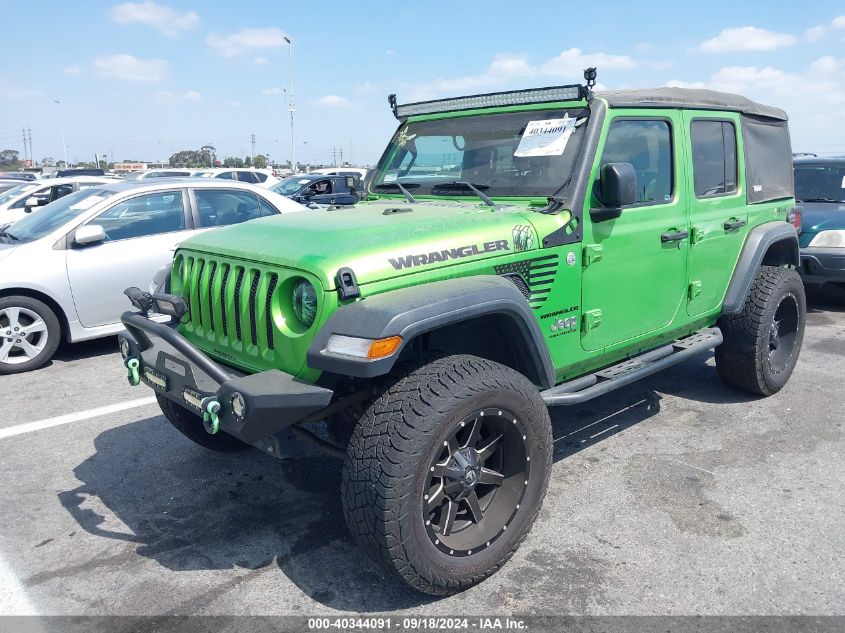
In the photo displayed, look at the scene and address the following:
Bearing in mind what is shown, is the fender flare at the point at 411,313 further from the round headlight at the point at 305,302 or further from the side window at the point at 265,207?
the side window at the point at 265,207

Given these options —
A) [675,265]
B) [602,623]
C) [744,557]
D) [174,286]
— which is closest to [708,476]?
[744,557]

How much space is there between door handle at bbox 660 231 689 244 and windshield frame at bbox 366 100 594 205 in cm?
84

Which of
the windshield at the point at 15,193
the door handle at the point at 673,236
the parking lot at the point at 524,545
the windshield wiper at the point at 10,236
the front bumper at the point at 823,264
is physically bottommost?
the parking lot at the point at 524,545

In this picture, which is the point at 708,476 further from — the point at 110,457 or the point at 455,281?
the point at 110,457

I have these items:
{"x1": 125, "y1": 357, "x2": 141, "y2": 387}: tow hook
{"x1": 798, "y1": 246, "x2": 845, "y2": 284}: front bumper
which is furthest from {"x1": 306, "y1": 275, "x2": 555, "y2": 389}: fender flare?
{"x1": 798, "y1": 246, "x2": 845, "y2": 284}: front bumper

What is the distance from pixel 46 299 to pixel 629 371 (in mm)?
5140

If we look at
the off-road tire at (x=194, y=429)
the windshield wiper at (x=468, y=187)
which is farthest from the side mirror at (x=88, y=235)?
the windshield wiper at (x=468, y=187)

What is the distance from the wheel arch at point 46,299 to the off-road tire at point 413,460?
184 inches

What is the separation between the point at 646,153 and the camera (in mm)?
4031

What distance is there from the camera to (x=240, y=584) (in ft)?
9.87

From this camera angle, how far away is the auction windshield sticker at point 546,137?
3638 mm

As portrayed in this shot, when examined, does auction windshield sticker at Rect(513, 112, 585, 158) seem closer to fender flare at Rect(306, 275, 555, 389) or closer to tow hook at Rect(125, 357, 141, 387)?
fender flare at Rect(306, 275, 555, 389)

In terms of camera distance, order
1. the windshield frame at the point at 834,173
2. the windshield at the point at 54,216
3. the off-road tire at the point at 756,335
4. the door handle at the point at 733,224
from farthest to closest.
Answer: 1. the windshield frame at the point at 834,173
2. the windshield at the point at 54,216
3. the off-road tire at the point at 756,335
4. the door handle at the point at 733,224

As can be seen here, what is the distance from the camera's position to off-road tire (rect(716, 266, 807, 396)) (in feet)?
15.9
